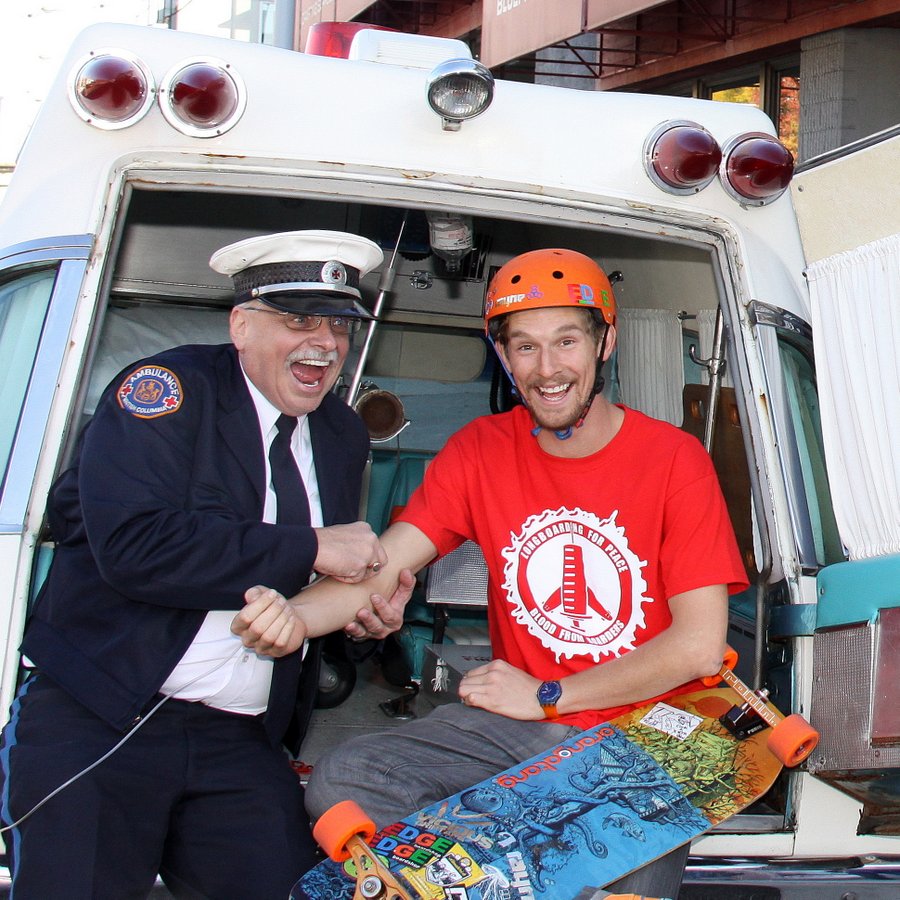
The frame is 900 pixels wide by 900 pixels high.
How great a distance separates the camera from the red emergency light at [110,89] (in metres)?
2.71

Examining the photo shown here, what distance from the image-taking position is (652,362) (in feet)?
14.6

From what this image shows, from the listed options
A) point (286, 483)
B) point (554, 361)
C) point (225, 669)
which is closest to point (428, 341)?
point (554, 361)

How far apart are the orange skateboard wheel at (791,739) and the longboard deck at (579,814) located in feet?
0.22

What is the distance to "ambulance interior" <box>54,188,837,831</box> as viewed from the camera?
348 cm

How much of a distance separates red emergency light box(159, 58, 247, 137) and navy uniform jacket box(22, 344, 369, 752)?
0.57m

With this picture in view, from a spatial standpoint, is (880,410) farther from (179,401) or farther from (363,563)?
(179,401)

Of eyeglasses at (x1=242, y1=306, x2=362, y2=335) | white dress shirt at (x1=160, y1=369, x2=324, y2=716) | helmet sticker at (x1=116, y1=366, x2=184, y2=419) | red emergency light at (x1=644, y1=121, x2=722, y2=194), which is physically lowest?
white dress shirt at (x1=160, y1=369, x2=324, y2=716)

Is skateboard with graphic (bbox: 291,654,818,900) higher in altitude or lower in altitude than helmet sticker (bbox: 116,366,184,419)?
lower

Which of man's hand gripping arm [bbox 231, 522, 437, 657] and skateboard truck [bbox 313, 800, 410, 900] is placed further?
man's hand gripping arm [bbox 231, 522, 437, 657]

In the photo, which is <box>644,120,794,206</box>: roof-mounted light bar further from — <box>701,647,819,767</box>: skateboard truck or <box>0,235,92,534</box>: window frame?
<box>0,235,92,534</box>: window frame

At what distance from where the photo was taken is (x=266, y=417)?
9.52ft

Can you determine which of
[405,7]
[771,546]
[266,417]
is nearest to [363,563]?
[266,417]

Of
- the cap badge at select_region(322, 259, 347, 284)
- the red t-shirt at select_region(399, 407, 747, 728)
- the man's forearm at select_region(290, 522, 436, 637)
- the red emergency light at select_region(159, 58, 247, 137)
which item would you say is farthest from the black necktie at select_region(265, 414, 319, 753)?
the red emergency light at select_region(159, 58, 247, 137)

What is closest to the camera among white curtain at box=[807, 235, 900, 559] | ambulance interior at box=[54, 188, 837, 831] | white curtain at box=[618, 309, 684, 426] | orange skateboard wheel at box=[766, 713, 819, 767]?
orange skateboard wheel at box=[766, 713, 819, 767]
